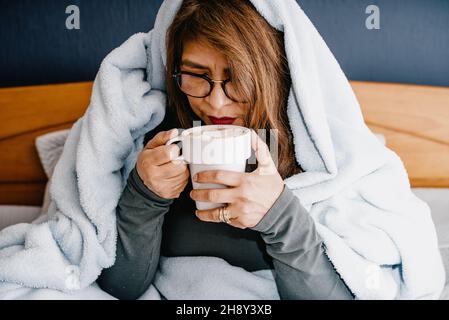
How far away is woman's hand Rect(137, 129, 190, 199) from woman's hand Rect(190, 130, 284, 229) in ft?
0.18

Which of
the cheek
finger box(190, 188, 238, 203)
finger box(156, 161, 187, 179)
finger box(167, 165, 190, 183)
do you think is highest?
the cheek

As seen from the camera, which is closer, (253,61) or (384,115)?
(253,61)

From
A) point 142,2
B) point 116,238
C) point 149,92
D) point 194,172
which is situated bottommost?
point 116,238

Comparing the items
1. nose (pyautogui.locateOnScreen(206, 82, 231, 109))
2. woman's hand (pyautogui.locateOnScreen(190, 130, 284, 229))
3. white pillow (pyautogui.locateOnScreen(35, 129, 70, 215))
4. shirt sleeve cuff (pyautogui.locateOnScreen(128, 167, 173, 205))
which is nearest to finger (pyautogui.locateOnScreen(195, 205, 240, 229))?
woman's hand (pyautogui.locateOnScreen(190, 130, 284, 229))

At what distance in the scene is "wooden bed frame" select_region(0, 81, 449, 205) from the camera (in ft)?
4.21

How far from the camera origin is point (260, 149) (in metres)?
0.61

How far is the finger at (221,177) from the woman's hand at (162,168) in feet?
0.17

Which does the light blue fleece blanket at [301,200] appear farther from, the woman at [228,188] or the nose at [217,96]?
the nose at [217,96]

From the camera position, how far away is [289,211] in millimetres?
673

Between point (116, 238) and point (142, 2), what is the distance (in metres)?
0.78

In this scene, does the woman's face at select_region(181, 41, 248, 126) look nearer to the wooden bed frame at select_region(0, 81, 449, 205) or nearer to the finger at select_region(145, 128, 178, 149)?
the finger at select_region(145, 128, 178, 149)

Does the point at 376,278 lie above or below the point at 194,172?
below
